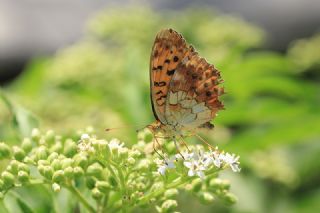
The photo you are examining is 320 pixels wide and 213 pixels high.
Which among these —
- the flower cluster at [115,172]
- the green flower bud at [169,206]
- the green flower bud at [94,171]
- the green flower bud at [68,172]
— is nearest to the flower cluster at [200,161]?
the flower cluster at [115,172]

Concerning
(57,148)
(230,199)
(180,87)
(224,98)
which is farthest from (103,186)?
(224,98)

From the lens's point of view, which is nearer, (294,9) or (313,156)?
(313,156)

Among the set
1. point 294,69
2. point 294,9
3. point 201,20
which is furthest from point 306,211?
point 294,9

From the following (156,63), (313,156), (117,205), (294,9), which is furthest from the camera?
(294,9)

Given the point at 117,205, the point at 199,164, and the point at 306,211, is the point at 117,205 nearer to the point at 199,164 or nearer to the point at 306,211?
the point at 199,164

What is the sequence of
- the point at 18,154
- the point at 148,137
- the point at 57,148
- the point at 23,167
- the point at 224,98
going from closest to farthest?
the point at 23,167 → the point at 18,154 → the point at 57,148 → the point at 148,137 → the point at 224,98

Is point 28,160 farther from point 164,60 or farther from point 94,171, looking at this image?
point 164,60
